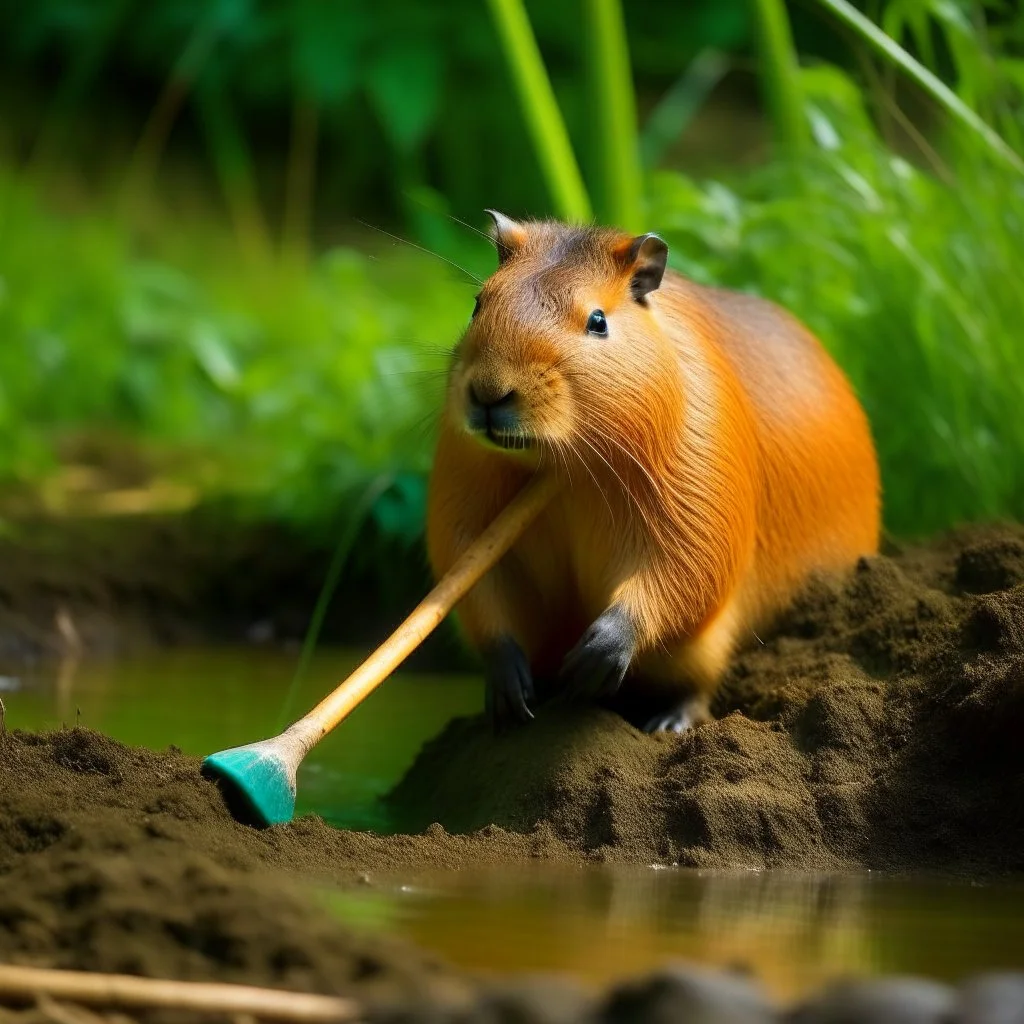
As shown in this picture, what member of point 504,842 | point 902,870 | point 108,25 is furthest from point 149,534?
point 108,25

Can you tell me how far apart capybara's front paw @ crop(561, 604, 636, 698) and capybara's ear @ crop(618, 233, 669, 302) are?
30.8 inches

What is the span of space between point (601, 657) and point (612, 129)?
2566mm

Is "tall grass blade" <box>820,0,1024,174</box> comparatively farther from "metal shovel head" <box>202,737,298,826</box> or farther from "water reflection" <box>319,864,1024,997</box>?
"metal shovel head" <box>202,737,298,826</box>

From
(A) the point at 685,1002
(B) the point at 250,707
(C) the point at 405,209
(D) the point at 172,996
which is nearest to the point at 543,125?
(B) the point at 250,707

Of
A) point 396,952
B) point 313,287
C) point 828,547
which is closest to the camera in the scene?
point 396,952

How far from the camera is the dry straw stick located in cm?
234

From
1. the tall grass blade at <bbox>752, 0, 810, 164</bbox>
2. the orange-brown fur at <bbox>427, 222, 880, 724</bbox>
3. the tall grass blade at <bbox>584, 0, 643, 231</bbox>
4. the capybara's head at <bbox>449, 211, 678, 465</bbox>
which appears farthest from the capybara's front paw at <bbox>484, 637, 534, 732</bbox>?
the tall grass blade at <bbox>752, 0, 810, 164</bbox>

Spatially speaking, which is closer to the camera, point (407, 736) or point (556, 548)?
Answer: point (556, 548)

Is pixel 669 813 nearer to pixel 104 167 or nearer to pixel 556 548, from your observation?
pixel 556 548

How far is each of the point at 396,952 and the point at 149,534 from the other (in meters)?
4.46

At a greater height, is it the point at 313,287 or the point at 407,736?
the point at 313,287

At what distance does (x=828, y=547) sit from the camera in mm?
4902

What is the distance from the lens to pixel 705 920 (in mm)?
3168

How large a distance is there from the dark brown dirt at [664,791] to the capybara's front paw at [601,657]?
0.29 feet
